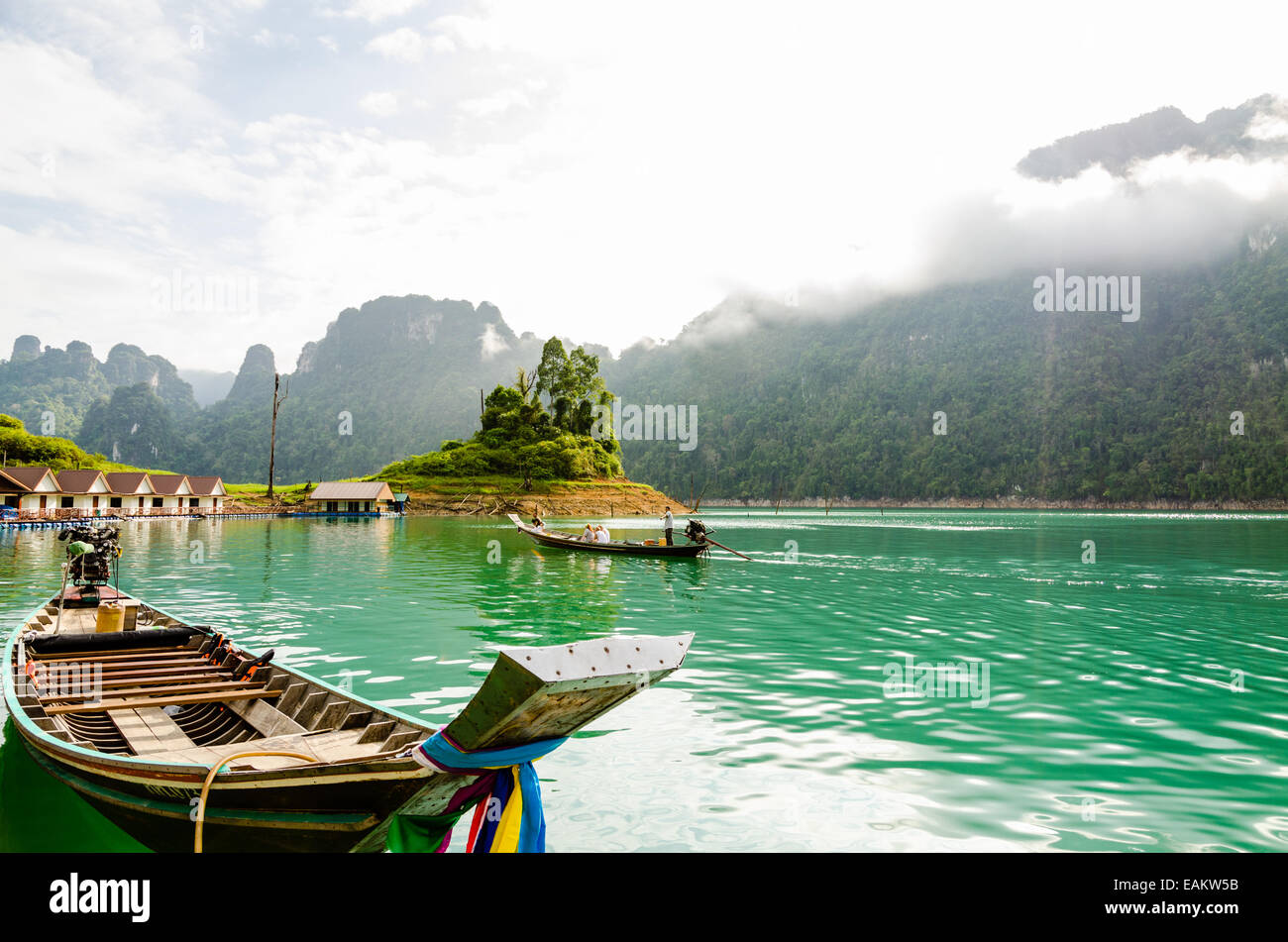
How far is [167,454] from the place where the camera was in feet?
626

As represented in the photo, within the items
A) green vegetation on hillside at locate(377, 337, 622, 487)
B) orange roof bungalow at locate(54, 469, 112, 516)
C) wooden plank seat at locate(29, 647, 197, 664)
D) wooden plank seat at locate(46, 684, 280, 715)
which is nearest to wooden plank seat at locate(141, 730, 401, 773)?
wooden plank seat at locate(46, 684, 280, 715)

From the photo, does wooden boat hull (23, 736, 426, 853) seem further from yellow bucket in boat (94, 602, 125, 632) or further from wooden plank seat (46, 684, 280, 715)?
yellow bucket in boat (94, 602, 125, 632)

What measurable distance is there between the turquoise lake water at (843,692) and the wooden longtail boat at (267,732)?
949 millimetres

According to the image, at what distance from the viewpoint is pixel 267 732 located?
7523mm

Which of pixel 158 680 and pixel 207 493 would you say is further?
pixel 207 493

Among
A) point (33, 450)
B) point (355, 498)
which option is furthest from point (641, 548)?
point (33, 450)

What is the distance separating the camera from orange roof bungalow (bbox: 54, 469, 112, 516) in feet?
232

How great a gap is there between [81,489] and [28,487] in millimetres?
5118

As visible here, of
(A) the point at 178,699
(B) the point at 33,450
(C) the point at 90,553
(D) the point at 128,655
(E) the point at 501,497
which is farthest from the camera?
(E) the point at 501,497

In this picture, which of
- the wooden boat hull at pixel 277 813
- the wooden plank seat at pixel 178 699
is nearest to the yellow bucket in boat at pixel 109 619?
the wooden plank seat at pixel 178 699

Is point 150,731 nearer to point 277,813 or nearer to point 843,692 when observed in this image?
point 277,813

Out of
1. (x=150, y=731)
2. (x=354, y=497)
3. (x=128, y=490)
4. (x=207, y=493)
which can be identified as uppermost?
(x=128, y=490)

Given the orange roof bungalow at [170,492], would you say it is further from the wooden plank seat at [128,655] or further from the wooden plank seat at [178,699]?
the wooden plank seat at [178,699]

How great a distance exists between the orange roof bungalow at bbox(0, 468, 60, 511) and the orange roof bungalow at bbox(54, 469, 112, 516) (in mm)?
1662
